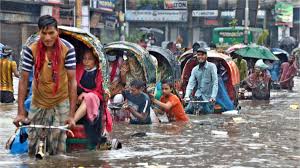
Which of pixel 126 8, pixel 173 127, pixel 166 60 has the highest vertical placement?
pixel 126 8

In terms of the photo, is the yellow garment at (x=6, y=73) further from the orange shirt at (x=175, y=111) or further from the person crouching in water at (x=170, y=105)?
the orange shirt at (x=175, y=111)

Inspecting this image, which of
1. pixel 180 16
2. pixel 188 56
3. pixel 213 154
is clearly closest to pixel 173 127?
pixel 213 154

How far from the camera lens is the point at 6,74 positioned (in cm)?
1620

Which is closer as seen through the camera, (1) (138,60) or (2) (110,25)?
(1) (138,60)

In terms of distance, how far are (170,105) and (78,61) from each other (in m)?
3.40

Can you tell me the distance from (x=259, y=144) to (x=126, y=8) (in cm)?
4531

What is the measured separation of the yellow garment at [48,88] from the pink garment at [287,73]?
16329 millimetres

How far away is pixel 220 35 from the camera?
44.0 metres

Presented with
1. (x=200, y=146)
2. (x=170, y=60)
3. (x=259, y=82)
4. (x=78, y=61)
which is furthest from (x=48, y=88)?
(x=259, y=82)

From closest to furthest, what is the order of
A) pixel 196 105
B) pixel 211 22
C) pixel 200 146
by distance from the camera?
pixel 200 146 < pixel 196 105 < pixel 211 22

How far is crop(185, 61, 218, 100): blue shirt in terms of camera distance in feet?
43.1

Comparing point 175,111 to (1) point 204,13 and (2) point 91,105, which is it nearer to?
(2) point 91,105

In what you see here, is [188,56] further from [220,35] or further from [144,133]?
[220,35]

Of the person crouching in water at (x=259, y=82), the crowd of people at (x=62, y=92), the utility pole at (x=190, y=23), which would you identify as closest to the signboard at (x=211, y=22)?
the utility pole at (x=190, y=23)
